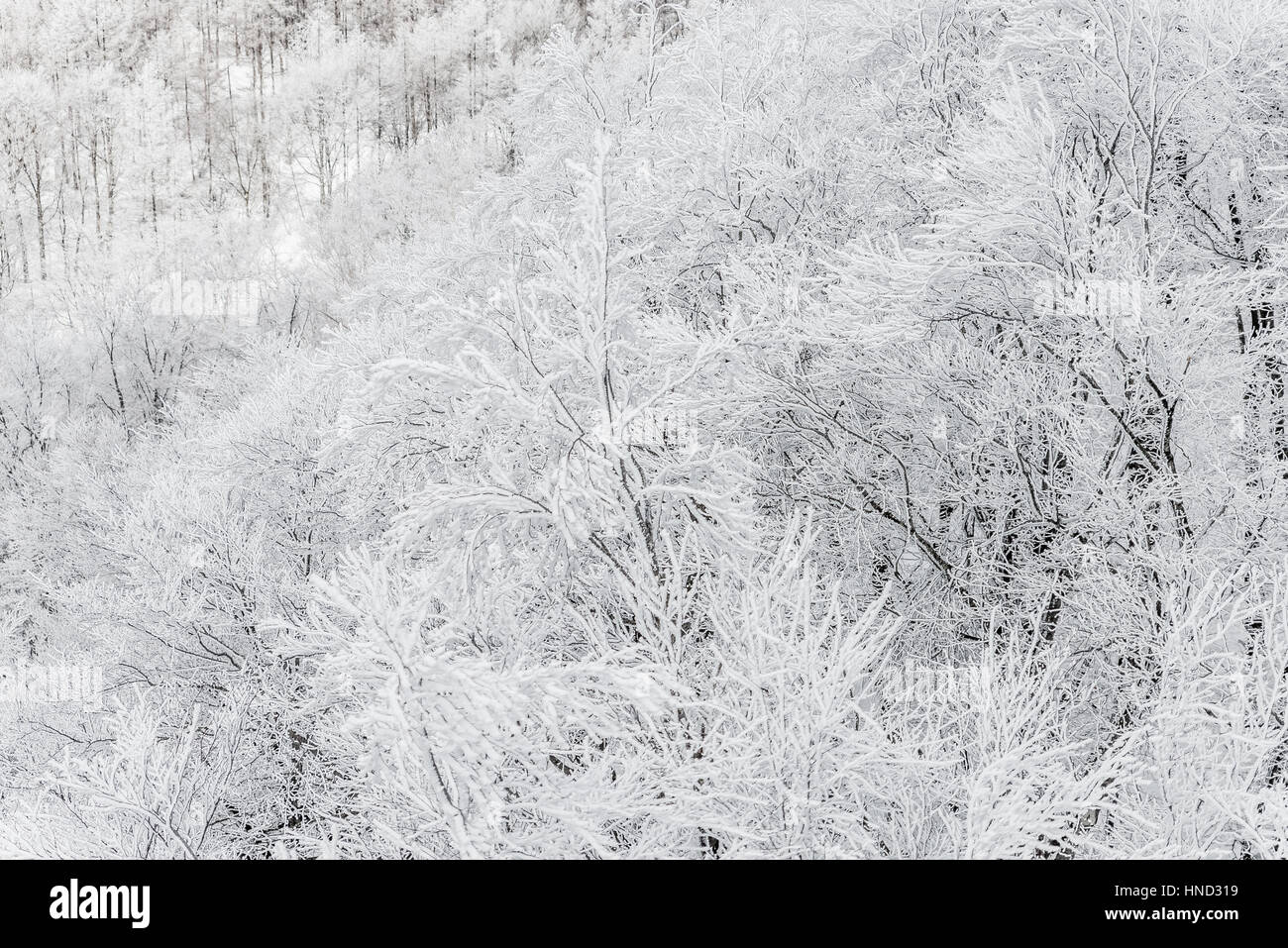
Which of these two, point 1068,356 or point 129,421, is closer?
point 1068,356

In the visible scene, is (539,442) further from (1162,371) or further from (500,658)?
(1162,371)

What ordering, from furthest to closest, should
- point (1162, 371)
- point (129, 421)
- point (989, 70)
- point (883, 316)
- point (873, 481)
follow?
point (129, 421) < point (989, 70) < point (873, 481) < point (883, 316) < point (1162, 371)

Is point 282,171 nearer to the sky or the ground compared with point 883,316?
nearer to the sky

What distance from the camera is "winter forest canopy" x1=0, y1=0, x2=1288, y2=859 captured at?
187 inches

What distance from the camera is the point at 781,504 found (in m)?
8.58

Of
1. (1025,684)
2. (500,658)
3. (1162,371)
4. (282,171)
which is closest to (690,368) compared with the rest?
(500,658)

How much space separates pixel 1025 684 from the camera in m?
5.45

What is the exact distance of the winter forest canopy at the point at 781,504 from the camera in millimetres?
4738

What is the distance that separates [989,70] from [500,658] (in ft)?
27.0

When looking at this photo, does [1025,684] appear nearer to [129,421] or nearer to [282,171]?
[129,421]
